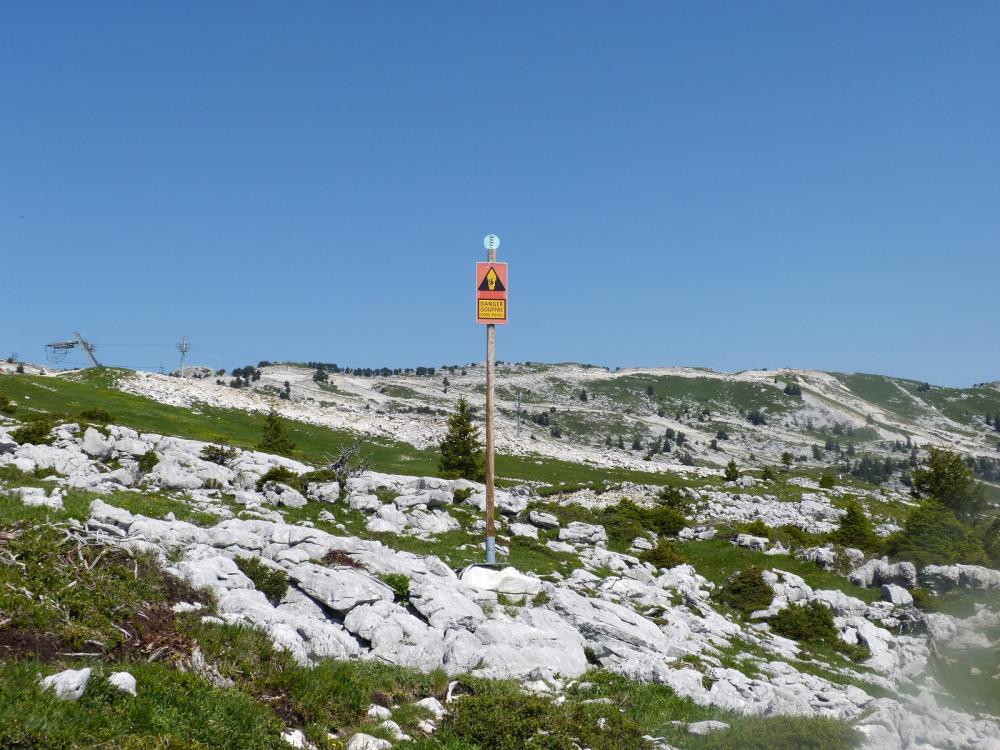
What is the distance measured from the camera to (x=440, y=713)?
11.6 meters

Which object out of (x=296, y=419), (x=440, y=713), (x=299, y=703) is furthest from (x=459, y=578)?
(x=296, y=419)

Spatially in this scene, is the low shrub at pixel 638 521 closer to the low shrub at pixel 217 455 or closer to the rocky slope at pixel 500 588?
the rocky slope at pixel 500 588

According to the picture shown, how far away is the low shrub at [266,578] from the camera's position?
1617cm

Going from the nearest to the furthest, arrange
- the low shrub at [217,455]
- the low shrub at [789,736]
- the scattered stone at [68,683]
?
the scattered stone at [68,683], the low shrub at [789,736], the low shrub at [217,455]

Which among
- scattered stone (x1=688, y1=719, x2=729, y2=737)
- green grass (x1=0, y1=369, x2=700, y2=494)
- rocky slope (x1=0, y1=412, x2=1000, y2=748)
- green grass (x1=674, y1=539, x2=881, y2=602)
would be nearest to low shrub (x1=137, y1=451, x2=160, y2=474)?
rocky slope (x1=0, y1=412, x2=1000, y2=748)

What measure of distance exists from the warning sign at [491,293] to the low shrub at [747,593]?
15.8 m

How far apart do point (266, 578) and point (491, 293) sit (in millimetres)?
12744

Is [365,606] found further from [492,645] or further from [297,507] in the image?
[297,507]

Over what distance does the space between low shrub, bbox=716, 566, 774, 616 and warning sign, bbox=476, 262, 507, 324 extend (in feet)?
52.0

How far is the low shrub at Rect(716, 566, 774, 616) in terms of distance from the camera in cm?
2906

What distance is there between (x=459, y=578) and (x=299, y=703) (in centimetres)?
1152

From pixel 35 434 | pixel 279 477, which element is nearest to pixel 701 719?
pixel 279 477

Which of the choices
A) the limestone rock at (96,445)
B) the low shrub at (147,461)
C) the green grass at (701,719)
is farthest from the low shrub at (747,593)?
the limestone rock at (96,445)

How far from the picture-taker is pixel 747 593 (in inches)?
1168
